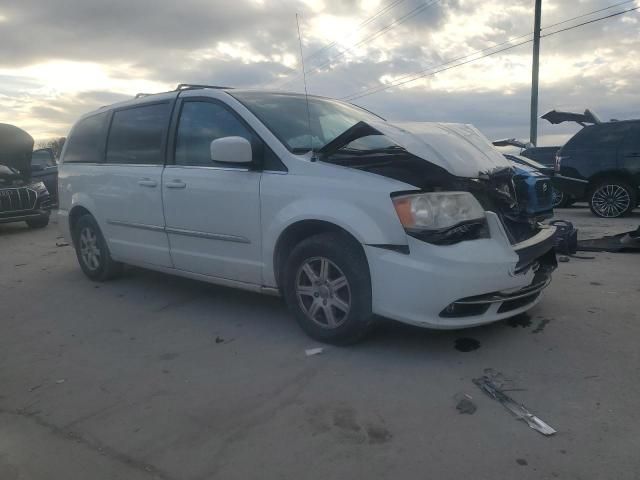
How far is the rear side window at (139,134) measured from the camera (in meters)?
4.84

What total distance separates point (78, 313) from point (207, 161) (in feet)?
6.07

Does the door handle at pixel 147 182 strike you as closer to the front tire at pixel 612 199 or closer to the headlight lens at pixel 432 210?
the headlight lens at pixel 432 210

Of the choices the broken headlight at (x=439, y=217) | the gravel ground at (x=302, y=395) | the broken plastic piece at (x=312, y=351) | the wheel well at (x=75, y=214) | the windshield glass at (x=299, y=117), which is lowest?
the gravel ground at (x=302, y=395)

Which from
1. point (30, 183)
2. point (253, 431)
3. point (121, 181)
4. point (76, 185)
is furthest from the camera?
point (30, 183)

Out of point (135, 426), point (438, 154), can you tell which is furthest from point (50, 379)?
point (438, 154)

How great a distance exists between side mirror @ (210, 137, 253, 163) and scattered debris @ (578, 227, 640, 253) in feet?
15.4

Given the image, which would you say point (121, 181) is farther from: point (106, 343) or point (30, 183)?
point (30, 183)

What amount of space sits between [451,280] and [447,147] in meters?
1.04

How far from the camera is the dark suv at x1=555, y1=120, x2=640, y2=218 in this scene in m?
9.97

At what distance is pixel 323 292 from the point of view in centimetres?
364

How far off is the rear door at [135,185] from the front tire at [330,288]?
5.17 ft

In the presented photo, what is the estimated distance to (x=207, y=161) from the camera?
4355 mm

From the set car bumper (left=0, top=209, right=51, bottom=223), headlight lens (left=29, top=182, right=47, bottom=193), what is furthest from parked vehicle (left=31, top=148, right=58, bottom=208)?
car bumper (left=0, top=209, right=51, bottom=223)

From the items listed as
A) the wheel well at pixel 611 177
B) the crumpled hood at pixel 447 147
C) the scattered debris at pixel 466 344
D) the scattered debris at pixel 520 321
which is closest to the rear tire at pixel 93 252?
the crumpled hood at pixel 447 147
